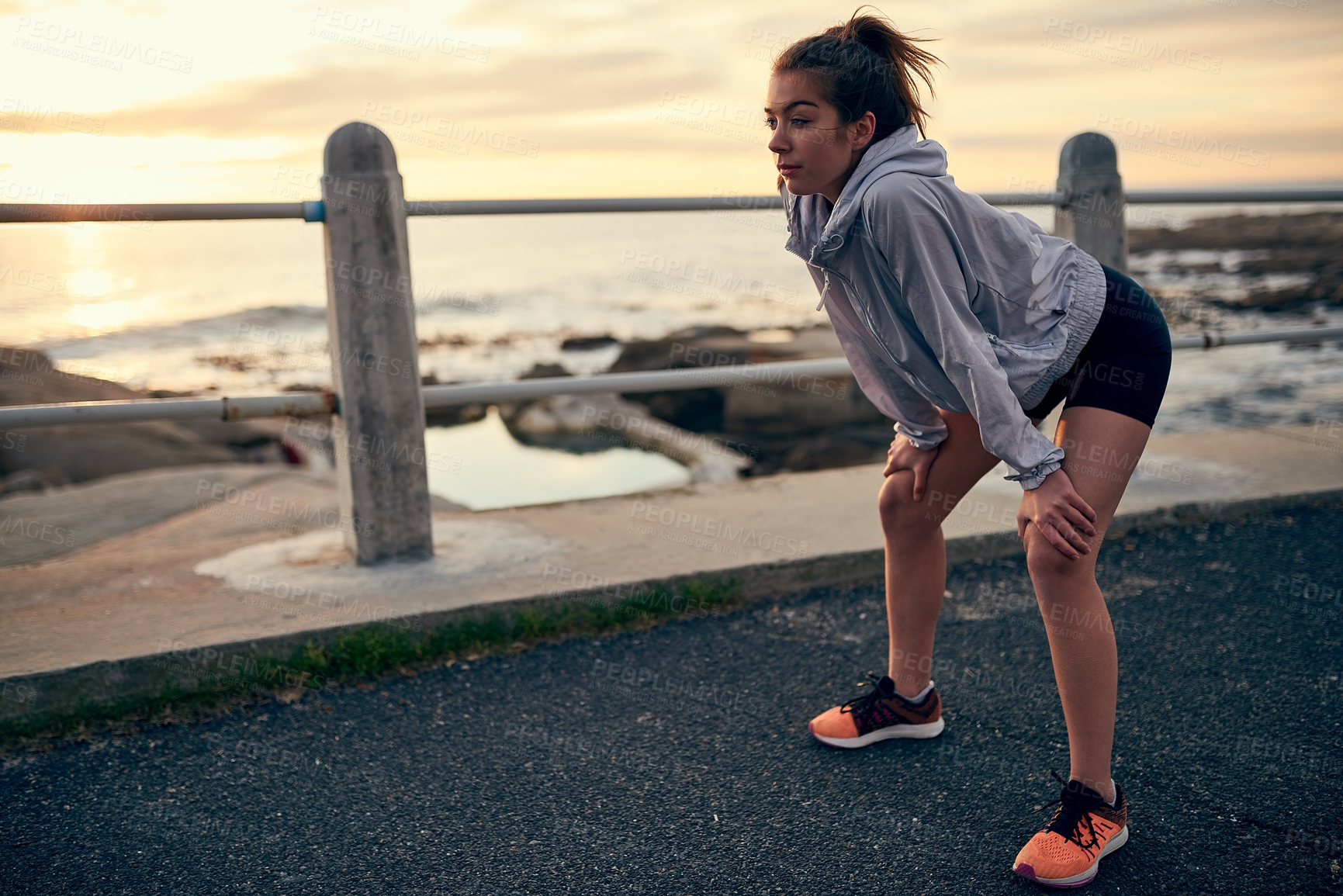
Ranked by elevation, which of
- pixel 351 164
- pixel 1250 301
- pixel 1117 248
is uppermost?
pixel 351 164

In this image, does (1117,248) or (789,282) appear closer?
(1117,248)

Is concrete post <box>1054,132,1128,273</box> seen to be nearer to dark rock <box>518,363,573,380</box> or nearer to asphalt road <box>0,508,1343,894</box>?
asphalt road <box>0,508,1343,894</box>

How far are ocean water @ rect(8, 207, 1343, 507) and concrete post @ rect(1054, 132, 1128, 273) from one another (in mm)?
1183

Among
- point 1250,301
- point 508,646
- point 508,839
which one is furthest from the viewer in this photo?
point 1250,301

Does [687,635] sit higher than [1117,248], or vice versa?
[1117,248]

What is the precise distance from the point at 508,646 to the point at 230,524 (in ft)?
6.08

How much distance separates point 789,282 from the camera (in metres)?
34.1

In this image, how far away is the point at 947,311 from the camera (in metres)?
1.71

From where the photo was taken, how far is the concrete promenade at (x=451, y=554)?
2.72m

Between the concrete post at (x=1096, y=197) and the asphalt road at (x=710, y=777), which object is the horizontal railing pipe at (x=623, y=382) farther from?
the concrete post at (x=1096, y=197)

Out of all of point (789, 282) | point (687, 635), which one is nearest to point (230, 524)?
point (687, 635)

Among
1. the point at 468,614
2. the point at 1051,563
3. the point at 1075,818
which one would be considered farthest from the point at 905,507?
the point at 468,614

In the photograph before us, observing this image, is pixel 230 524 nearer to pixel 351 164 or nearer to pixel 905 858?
pixel 351 164

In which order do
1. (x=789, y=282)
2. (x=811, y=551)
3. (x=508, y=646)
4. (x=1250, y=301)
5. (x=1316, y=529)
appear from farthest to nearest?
(x=789, y=282), (x=1250, y=301), (x=1316, y=529), (x=811, y=551), (x=508, y=646)
